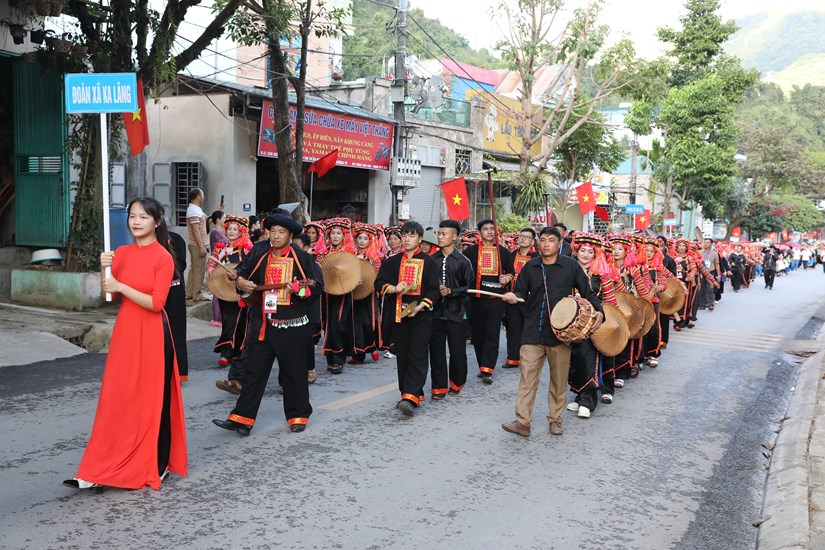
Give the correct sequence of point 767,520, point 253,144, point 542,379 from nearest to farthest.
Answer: point 767,520
point 542,379
point 253,144

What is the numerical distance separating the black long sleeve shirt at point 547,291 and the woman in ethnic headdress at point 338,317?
116 inches

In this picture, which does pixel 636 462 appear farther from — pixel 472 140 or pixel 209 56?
pixel 472 140

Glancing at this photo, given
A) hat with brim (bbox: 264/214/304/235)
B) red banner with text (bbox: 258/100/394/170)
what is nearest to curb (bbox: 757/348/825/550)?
hat with brim (bbox: 264/214/304/235)

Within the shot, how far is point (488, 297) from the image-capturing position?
9.98 meters

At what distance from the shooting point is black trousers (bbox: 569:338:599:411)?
7781mm

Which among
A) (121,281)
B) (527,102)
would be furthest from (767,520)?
(527,102)

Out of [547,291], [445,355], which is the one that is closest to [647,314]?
[445,355]

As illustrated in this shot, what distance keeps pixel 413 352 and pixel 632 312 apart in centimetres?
265

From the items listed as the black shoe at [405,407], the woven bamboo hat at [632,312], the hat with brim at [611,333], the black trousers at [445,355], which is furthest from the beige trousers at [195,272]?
the hat with brim at [611,333]

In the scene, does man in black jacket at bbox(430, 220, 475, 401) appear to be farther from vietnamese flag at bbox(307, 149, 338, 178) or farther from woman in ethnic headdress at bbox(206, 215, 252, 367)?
vietnamese flag at bbox(307, 149, 338, 178)

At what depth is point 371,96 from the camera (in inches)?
931

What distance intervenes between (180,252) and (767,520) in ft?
17.7

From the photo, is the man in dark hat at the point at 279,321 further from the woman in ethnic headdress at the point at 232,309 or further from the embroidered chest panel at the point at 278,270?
the woman in ethnic headdress at the point at 232,309

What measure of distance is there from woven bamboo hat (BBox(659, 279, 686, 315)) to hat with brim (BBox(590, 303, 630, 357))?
3.34 meters
